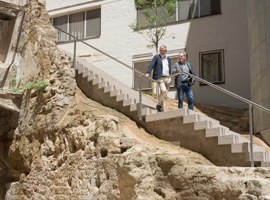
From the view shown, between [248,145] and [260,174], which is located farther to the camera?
[248,145]

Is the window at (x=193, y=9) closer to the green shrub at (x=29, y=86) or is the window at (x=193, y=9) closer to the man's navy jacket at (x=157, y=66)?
the green shrub at (x=29, y=86)

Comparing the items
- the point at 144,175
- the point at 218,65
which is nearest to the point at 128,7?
the point at 218,65

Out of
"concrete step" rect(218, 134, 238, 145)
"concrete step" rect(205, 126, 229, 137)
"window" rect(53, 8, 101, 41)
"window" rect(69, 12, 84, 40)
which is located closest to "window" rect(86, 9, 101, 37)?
"window" rect(53, 8, 101, 41)

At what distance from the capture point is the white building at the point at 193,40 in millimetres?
20156

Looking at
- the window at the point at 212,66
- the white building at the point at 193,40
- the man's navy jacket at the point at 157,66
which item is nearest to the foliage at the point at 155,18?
the white building at the point at 193,40

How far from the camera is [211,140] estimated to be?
10.6 metres

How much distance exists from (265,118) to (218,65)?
25.1 ft

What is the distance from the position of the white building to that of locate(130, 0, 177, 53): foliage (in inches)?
16.1

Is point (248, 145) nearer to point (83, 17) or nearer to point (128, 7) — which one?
point (128, 7)

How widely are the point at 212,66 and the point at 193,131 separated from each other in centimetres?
1018

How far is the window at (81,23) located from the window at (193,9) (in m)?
3.17

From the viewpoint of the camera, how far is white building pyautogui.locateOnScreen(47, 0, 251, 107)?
66.1 ft

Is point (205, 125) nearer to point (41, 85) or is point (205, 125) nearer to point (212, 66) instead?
point (41, 85)

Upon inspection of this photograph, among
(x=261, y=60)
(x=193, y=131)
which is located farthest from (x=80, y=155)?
(x=261, y=60)
